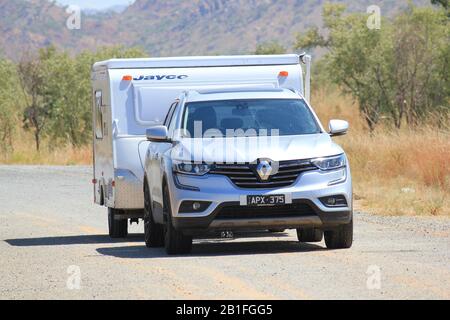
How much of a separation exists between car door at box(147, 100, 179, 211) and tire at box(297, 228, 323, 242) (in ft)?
6.08

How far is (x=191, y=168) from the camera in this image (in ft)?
44.3

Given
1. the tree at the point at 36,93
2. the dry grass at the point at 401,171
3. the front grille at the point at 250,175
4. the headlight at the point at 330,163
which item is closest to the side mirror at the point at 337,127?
the headlight at the point at 330,163

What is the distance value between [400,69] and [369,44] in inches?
90.2

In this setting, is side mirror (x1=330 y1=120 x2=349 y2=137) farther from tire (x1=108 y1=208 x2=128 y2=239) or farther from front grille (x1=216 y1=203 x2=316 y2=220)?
tire (x1=108 y1=208 x2=128 y2=239)

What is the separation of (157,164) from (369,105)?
27508mm

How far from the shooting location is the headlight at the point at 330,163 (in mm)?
13484

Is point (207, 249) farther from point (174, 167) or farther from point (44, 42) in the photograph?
point (44, 42)

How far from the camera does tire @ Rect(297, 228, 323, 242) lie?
50.3 ft

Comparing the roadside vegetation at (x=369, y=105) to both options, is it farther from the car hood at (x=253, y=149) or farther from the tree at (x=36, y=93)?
the car hood at (x=253, y=149)

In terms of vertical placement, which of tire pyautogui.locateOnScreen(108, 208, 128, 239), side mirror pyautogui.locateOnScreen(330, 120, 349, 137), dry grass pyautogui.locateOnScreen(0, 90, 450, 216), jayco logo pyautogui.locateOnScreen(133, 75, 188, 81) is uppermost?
jayco logo pyautogui.locateOnScreen(133, 75, 188, 81)

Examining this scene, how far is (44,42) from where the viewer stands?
188 metres

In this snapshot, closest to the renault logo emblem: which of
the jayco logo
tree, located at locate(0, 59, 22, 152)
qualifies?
the jayco logo

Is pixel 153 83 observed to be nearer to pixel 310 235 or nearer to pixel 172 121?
pixel 172 121
